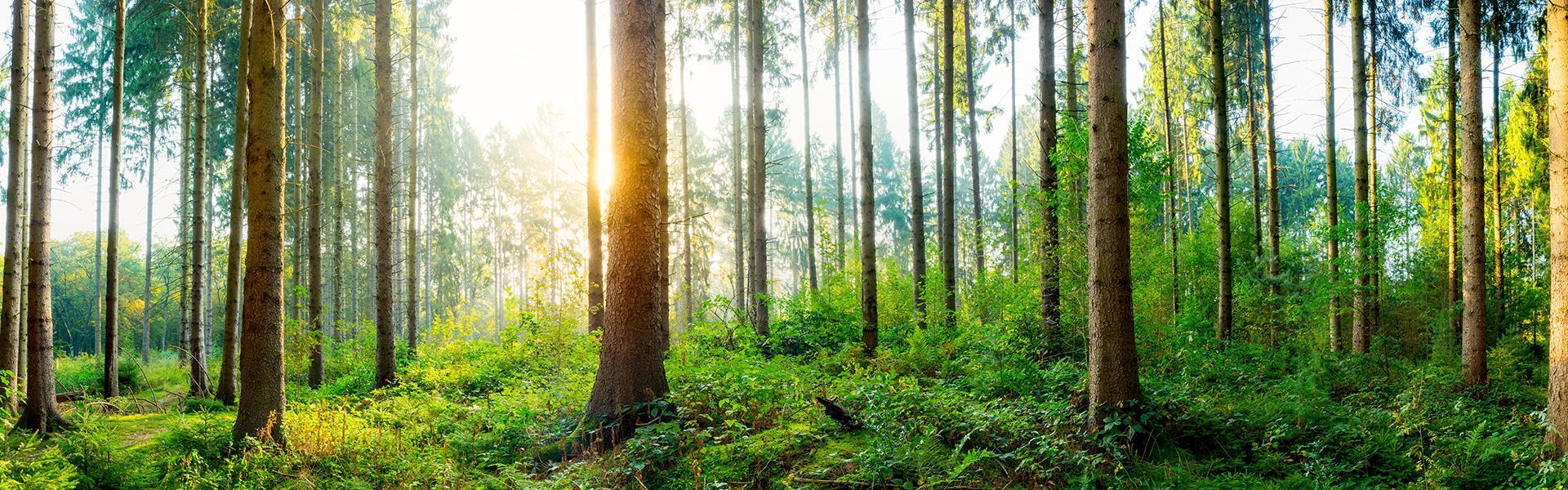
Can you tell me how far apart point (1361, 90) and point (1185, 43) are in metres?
11.9

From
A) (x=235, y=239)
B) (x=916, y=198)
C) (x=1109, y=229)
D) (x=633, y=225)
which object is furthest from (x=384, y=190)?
(x=1109, y=229)

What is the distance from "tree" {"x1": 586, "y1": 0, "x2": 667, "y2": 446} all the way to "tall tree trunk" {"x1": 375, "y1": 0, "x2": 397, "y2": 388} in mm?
6127

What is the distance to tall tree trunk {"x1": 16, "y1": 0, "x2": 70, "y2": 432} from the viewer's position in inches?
276

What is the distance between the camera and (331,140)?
18.4 metres

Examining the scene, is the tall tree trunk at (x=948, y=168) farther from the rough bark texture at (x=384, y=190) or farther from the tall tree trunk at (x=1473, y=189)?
the rough bark texture at (x=384, y=190)

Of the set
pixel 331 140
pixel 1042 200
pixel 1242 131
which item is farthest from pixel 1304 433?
pixel 331 140

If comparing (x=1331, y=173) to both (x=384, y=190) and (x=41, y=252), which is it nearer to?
(x=384, y=190)

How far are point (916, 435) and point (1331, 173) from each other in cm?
1099

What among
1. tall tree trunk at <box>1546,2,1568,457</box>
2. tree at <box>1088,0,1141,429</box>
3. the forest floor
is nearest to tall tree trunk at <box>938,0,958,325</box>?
the forest floor

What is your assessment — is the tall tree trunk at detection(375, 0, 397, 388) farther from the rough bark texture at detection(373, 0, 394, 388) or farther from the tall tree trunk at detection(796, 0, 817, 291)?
the tall tree trunk at detection(796, 0, 817, 291)

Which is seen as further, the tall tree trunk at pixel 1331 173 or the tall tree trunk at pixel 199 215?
the tall tree trunk at pixel 1331 173

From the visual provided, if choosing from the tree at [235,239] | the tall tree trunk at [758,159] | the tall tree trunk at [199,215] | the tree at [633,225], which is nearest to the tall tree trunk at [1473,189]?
the tree at [633,225]

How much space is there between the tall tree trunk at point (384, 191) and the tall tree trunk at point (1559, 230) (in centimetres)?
1306

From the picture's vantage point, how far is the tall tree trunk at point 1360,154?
10.8m
